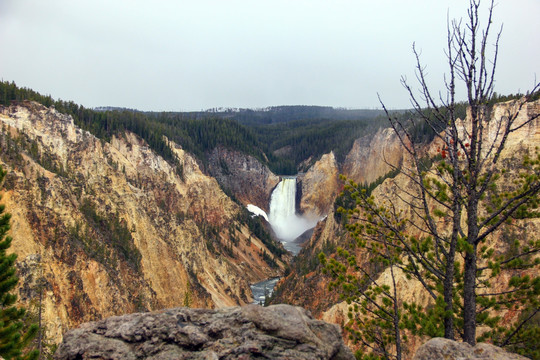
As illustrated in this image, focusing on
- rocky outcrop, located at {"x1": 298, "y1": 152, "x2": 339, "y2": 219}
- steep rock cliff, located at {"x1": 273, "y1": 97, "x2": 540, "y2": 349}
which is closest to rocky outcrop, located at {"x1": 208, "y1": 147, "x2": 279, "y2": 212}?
rocky outcrop, located at {"x1": 298, "y1": 152, "x2": 339, "y2": 219}

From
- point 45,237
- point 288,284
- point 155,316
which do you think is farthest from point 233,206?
point 155,316

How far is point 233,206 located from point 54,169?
41639 millimetres

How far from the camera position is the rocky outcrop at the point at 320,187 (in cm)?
9519

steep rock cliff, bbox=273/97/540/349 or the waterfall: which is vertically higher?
steep rock cliff, bbox=273/97/540/349

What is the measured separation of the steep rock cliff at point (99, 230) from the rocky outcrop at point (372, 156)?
31.3m

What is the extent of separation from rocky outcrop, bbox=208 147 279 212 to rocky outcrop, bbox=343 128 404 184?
19.9m

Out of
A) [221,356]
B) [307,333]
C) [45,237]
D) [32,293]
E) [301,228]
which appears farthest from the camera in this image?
[301,228]

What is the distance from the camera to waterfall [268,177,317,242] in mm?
92575

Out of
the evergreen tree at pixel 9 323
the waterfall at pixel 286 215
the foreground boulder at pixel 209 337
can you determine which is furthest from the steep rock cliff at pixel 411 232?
the waterfall at pixel 286 215

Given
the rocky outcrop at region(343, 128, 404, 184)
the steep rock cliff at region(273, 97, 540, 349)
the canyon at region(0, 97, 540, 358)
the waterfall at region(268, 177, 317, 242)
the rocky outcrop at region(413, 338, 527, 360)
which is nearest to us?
the rocky outcrop at region(413, 338, 527, 360)

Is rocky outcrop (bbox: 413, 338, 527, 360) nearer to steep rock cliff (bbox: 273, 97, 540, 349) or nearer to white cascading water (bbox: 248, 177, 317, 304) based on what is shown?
steep rock cliff (bbox: 273, 97, 540, 349)

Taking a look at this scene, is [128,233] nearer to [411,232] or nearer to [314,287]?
[314,287]

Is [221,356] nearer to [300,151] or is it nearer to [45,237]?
[45,237]

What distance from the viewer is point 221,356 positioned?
18.4 ft
